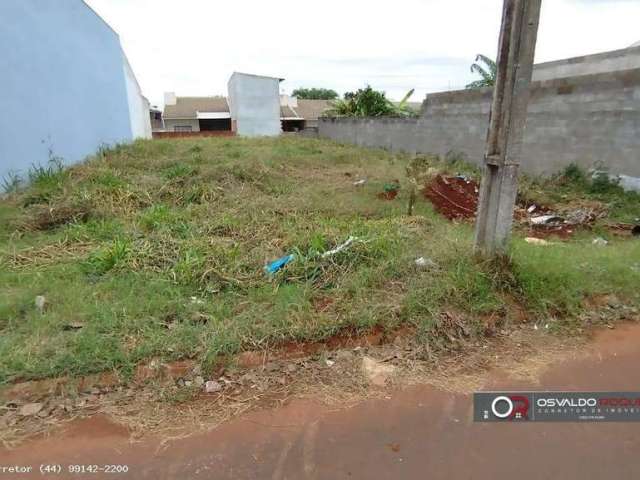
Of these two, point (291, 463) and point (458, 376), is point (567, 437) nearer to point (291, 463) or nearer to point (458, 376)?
point (458, 376)

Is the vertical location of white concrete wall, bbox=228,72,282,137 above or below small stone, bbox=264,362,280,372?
above

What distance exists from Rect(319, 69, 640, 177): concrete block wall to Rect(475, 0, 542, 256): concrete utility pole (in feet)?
A: 13.5

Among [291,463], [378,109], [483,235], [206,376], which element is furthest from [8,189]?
[378,109]

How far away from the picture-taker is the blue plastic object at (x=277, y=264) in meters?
3.38

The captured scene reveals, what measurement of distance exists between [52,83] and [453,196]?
7.11m

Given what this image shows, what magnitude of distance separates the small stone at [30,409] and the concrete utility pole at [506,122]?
10.8ft

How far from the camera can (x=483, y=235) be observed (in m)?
3.27

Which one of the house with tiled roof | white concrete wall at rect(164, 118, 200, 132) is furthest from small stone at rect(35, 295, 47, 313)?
white concrete wall at rect(164, 118, 200, 132)

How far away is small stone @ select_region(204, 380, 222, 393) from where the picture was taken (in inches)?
89.9

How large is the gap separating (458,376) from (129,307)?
2.36m

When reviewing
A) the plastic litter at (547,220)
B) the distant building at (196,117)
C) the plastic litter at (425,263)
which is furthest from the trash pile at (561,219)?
the distant building at (196,117)

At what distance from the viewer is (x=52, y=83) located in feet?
21.5

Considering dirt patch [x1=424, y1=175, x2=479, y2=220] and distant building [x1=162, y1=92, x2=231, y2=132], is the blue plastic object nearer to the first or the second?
dirt patch [x1=424, y1=175, x2=479, y2=220]

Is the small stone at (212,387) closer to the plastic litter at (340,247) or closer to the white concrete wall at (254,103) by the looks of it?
the plastic litter at (340,247)
